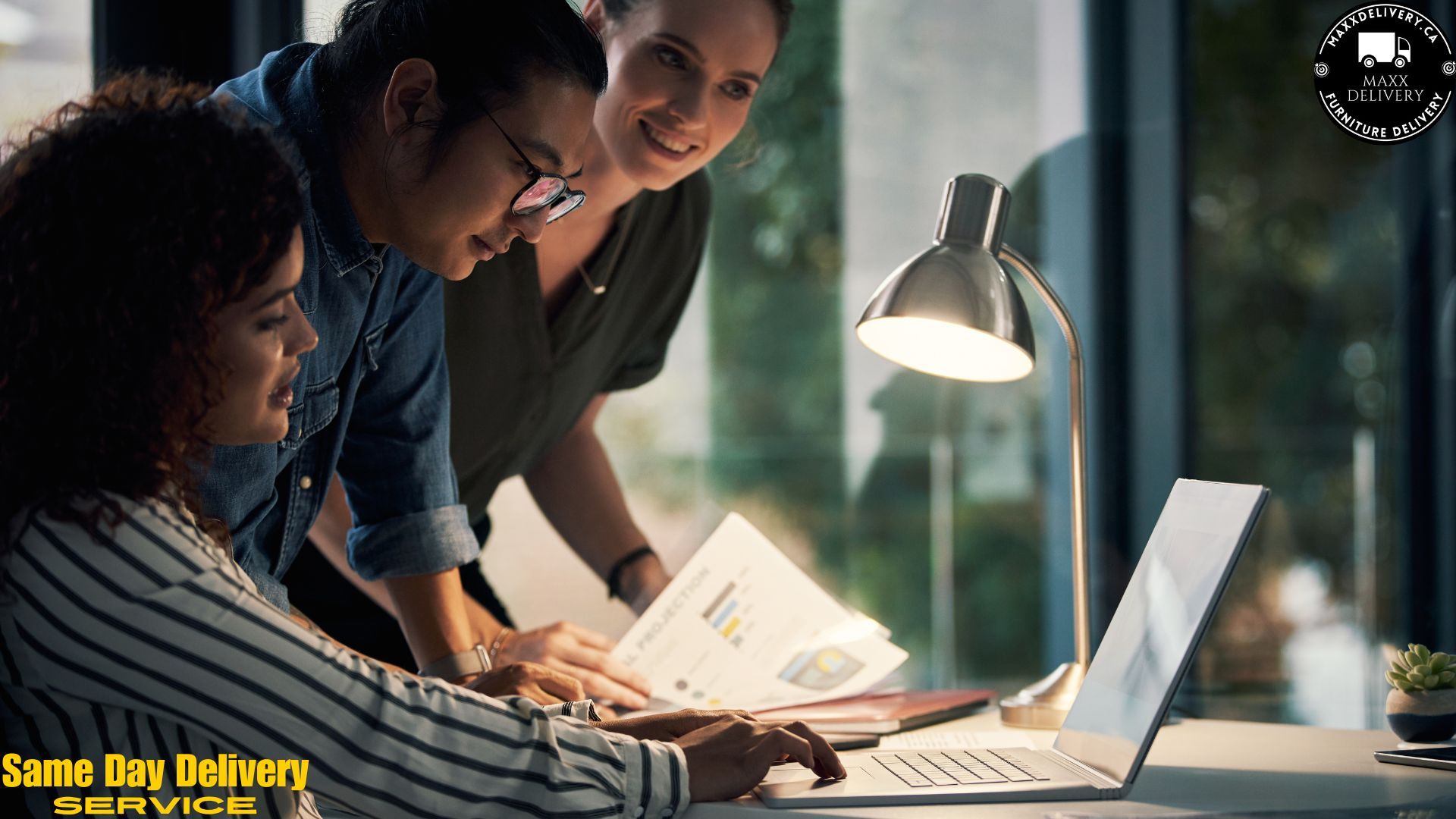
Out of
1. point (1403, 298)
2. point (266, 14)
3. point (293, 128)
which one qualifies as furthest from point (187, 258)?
point (1403, 298)

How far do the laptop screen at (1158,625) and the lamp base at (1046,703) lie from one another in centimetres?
16

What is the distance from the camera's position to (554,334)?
173 cm

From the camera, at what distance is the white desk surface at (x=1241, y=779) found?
35.9 inches


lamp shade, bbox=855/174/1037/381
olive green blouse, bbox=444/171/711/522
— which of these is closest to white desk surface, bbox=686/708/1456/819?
lamp shade, bbox=855/174/1037/381

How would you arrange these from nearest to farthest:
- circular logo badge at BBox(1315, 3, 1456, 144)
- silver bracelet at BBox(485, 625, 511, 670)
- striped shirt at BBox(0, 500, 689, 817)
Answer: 1. striped shirt at BBox(0, 500, 689, 817)
2. silver bracelet at BBox(485, 625, 511, 670)
3. circular logo badge at BBox(1315, 3, 1456, 144)

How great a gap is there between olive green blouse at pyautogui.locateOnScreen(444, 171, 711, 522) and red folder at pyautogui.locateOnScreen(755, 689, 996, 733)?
62cm

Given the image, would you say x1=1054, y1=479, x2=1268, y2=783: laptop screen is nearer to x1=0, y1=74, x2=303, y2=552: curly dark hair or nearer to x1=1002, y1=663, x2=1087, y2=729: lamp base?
x1=1002, y1=663, x2=1087, y2=729: lamp base

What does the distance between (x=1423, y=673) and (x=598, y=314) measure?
111cm

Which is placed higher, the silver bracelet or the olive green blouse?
the olive green blouse

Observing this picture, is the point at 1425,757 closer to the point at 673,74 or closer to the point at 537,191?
the point at 537,191

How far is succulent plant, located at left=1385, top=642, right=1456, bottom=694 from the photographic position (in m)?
1.15

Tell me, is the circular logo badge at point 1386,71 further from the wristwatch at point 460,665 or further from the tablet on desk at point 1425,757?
the wristwatch at point 460,665

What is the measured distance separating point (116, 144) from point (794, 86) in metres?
1.53

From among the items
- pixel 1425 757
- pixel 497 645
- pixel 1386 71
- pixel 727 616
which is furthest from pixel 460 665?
pixel 1386 71
